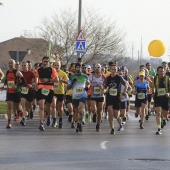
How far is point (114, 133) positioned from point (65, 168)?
7.03 metres

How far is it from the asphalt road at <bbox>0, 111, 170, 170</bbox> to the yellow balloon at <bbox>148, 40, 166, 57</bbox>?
9378 mm

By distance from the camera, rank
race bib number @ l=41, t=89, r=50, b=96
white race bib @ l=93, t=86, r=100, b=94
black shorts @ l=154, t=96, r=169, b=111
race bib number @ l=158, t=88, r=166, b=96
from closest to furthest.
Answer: race bib number @ l=158, t=88, r=166, b=96
black shorts @ l=154, t=96, r=169, b=111
race bib number @ l=41, t=89, r=50, b=96
white race bib @ l=93, t=86, r=100, b=94

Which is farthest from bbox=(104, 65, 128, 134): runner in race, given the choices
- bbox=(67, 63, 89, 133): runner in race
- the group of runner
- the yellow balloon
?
the yellow balloon

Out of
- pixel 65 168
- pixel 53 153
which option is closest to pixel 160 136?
pixel 53 153

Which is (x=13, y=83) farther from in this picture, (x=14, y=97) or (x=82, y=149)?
(x=82, y=149)

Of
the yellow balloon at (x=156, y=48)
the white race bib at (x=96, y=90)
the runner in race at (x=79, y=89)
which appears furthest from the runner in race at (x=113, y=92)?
the yellow balloon at (x=156, y=48)

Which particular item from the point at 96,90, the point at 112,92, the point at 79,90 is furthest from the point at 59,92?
the point at 112,92

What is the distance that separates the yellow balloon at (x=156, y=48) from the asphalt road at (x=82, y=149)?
9378 millimetres

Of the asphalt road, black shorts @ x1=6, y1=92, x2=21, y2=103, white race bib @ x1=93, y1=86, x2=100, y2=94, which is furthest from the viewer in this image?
white race bib @ x1=93, y1=86, x2=100, y2=94

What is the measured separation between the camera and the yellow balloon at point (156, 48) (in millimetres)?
28109

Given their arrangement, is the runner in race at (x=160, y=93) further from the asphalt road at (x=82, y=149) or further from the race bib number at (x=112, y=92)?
the race bib number at (x=112, y=92)

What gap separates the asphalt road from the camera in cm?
1095

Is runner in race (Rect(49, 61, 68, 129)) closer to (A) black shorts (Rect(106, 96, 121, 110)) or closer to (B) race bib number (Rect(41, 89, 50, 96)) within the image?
(B) race bib number (Rect(41, 89, 50, 96))

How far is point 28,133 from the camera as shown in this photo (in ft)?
55.5
